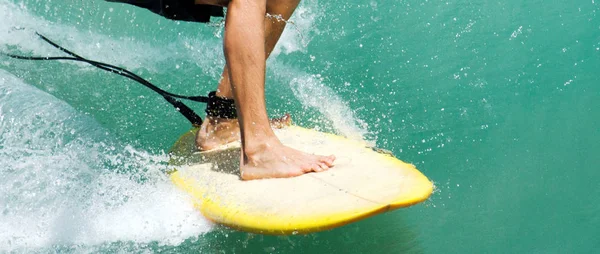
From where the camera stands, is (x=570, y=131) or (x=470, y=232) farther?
(x=570, y=131)

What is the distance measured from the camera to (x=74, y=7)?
3906mm

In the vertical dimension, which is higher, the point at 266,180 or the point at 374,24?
the point at 374,24

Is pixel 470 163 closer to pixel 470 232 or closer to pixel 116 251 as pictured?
pixel 470 232

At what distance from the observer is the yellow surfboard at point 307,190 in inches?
68.5

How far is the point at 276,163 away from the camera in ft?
6.64

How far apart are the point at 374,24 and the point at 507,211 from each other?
160 cm

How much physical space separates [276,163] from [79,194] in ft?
2.01

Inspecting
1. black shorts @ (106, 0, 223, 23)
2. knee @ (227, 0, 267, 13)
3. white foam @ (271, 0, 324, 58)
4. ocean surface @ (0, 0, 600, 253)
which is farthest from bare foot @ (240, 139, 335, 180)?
white foam @ (271, 0, 324, 58)

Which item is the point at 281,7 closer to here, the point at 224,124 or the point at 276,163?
the point at 224,124

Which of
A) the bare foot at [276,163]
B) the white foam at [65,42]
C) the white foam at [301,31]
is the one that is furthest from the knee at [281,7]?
the white foam at [65,42]

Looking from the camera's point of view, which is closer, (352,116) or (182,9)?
(182,9)

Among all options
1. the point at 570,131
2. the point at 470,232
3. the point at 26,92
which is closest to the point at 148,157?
the point at 26,92

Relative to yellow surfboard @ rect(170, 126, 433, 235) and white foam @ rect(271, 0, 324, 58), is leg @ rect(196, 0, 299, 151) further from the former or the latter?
white foam @ rect(271, 0, 324, 58)

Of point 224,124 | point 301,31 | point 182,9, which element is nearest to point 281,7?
point 182,9
